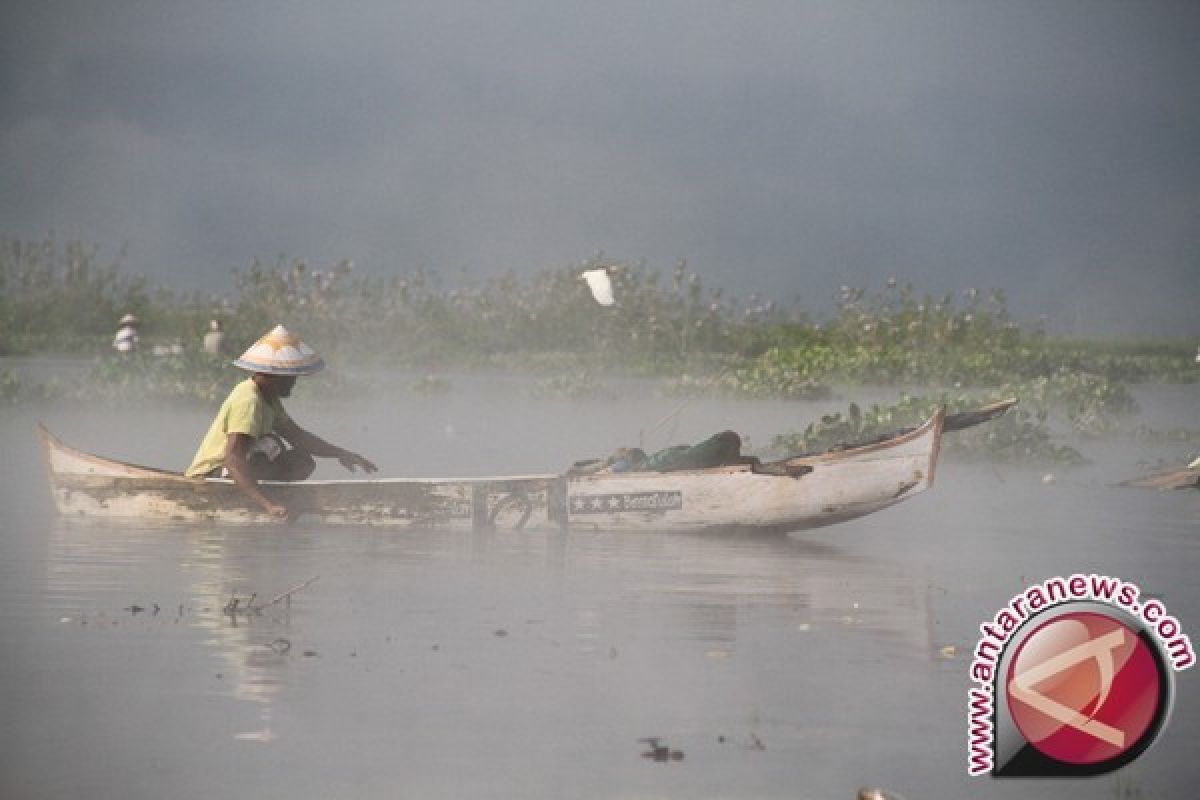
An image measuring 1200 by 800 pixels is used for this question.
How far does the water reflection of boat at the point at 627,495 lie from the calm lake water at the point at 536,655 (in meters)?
0.15

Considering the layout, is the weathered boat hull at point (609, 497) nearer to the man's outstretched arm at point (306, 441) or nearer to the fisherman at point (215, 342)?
the man's outstretched arm at point (306, 441)

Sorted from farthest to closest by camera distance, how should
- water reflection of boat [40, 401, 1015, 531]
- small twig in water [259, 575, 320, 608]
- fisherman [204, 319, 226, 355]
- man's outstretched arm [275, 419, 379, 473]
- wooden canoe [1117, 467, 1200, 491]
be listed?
1. fisherman [204, 319, 226, 355]
2. wooden canoe [1117, 467, 1200, 491]
3. man's outstretched arm [275, 419, 379, 473]
4. water reflection of boat [40, 401, 1015, 531]
5. small twig in water [259, 575, 320, 608]

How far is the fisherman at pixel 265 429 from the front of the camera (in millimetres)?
9914

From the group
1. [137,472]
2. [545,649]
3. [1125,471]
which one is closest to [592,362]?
[1125,471]

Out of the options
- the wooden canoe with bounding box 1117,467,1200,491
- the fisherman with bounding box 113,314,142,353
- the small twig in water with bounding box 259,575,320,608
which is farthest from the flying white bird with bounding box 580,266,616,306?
the fisherman with bounding box 113,314,142,353

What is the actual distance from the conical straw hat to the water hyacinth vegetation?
9665 mm

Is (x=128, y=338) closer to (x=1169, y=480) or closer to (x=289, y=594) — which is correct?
(x=1169, y=480)

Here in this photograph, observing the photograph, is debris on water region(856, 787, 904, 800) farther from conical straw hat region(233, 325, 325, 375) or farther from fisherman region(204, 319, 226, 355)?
fisherman region(204, 319, 226, 355)

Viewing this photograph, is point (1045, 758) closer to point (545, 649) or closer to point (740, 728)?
point (740, 728)

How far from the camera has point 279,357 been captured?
32.5ft

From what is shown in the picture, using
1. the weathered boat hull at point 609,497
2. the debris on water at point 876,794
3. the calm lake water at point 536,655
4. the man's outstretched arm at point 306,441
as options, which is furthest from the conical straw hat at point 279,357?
the debris on water at point 876,794

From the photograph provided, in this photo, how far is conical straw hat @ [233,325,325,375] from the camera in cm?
988

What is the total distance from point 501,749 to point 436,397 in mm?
16490

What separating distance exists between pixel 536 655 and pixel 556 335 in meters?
19.6
